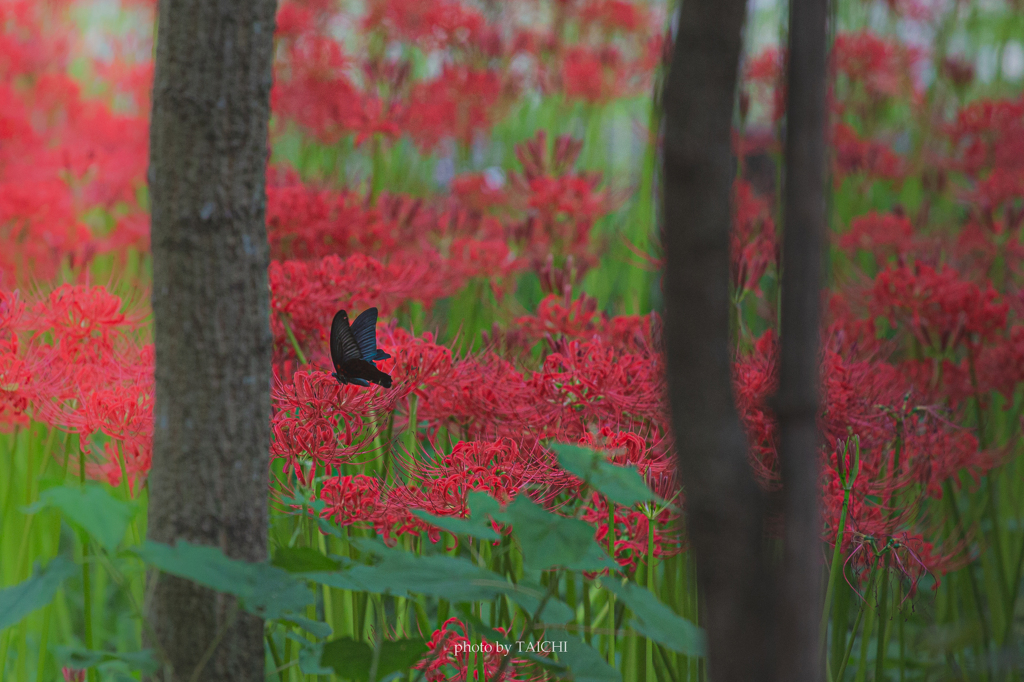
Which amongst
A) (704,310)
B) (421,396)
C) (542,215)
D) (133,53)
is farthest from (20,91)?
(704,310)

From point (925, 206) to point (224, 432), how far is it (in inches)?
63.7

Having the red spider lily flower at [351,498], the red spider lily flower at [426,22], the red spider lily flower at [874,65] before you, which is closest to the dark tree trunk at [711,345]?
the red spider lily flower at [351,498]

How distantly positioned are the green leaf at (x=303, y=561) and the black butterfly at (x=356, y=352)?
267 mm

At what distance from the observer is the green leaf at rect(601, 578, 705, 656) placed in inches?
20.7

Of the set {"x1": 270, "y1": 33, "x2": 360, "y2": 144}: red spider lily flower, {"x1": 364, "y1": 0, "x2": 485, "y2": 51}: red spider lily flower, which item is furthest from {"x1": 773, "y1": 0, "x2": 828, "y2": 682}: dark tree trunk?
{"x1": 364, "y1": 0, "x2": 485, "y2": 51}: red spider lily flower

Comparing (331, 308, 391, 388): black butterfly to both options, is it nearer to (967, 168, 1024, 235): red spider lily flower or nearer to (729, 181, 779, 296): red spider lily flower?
Result: (729, 181, 779, 296): red spider lily flower

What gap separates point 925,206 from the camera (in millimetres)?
1804

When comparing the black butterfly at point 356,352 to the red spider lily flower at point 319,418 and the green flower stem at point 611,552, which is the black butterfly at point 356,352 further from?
the green flower stem at point 611,552

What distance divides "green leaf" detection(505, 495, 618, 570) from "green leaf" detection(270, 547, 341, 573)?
0.12m

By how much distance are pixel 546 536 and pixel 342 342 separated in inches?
15.6

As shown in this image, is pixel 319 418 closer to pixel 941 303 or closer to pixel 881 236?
pixel 941 303

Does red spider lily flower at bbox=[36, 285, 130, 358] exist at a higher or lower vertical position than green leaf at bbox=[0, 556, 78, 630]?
higher

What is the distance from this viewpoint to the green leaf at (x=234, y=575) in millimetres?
490

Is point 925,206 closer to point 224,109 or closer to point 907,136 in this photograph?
point 907,136
